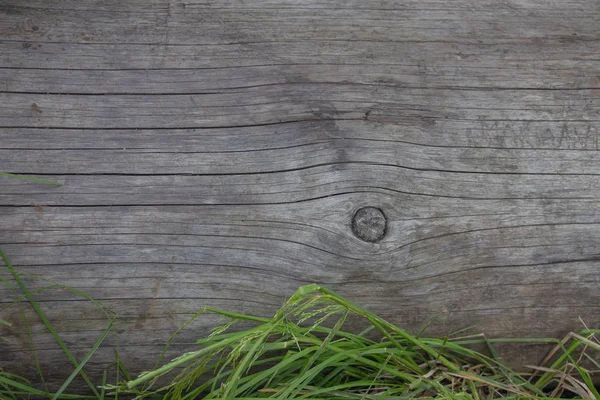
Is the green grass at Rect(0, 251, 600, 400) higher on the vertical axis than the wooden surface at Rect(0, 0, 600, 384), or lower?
lower

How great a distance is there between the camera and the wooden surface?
1.97 m

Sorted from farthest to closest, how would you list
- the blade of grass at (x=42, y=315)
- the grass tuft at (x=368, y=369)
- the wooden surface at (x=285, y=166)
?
1. the wooden surface at (x=285, y=166)
2. the blade of grass at (x=42, y=315)
3. the grass tuft at (x=368, y=369)

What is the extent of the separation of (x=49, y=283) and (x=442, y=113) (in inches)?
60.6

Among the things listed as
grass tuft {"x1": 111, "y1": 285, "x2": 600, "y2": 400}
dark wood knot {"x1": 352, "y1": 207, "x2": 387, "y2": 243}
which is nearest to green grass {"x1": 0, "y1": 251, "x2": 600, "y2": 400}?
grass tuft {"x1": 111, "y1": 285, "x2": 600, "y2": 400}

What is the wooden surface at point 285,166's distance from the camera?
1.97 m

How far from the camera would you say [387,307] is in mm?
2045

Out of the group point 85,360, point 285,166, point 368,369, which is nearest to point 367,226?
point 285,166

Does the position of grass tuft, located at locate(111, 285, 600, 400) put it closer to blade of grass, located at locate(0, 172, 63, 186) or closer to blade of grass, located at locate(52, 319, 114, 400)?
blade of grass, located at locate(52, 319, 114, 400)

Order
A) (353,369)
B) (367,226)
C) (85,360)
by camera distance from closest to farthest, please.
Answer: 1. (85,360)
2. (353,369)
3. (367,226)

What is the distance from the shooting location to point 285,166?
2.04m

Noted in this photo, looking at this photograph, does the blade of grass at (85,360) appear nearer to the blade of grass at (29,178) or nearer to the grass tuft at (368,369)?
A: the grass tuft at (368,369)

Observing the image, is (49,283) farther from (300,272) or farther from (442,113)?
(442,113)

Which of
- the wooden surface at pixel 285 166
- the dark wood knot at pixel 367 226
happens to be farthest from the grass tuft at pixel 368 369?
the dark wood knot at pixel 367 226

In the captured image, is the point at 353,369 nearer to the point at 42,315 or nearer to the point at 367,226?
the point at 367,226
